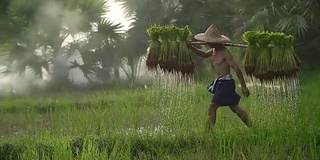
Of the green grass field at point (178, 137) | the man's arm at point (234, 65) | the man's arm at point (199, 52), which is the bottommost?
the green grass field at point (178, 137)

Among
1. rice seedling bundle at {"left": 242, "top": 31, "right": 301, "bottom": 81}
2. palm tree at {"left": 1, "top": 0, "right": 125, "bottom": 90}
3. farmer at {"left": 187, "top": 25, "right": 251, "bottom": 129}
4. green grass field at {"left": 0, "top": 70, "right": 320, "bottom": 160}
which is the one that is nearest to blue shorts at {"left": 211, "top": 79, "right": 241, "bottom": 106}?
farmer at {"left": 187, "top": 25, "right": 251, "bottom": 129}

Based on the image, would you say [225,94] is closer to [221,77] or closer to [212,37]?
[221,77]

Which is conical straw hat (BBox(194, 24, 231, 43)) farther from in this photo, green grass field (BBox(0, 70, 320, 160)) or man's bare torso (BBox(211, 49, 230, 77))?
green grass field (BBox(0, 70, 320, 160))

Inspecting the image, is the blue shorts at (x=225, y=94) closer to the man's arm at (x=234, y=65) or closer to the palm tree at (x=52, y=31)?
the man's arm at (x=234, y=65)

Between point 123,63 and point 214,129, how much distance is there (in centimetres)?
966

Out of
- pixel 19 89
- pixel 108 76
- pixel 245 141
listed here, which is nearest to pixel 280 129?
pixel 245 141

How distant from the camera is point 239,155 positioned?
3.48m

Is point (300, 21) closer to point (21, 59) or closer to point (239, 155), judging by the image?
point (239, 155)

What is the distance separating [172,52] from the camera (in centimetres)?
395

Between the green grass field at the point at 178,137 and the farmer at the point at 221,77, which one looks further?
the farmer at the point at 221,77

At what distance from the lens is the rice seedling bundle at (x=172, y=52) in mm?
3939

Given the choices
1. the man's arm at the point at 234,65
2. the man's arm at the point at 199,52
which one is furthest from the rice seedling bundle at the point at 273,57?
the man's arm at the point at 199,52

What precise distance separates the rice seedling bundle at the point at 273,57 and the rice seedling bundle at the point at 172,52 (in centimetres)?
41

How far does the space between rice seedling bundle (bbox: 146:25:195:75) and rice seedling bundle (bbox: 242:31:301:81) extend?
0.41 m
